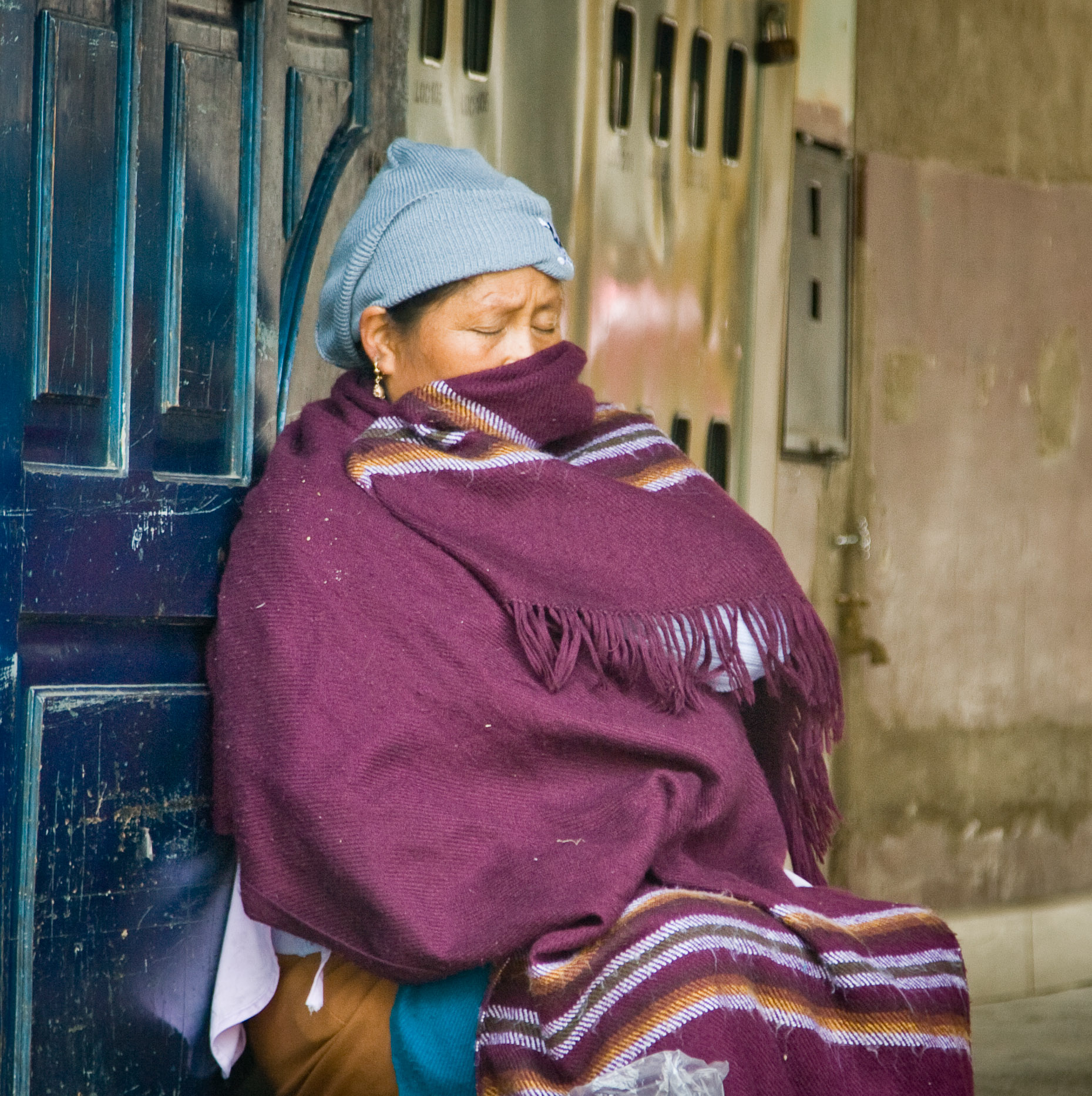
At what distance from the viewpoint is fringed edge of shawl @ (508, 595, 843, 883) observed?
199cm

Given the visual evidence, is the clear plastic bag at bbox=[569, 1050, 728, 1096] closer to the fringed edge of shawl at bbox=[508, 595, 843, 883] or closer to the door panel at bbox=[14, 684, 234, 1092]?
the fringed edge of shawl at bbox=[508, 595, 843, 883]

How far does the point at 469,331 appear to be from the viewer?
7.29 ft

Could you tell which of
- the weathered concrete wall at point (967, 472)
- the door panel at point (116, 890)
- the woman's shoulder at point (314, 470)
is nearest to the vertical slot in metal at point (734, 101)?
the weathered concrete wall at point (967, 472)

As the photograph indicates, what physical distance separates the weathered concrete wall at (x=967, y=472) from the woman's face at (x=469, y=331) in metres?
1.76

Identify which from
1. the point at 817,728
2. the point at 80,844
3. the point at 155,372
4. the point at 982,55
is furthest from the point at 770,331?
the point at 80,844

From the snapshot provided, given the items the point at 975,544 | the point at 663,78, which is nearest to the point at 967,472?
the point at 975,544

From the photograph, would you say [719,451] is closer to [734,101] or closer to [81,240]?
[734,101]

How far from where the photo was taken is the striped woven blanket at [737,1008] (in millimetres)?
1744

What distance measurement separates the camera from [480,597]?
6.61 ft

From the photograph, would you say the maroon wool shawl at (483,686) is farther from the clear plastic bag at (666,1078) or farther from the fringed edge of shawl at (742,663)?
the clear plastic bag at (666,1078)

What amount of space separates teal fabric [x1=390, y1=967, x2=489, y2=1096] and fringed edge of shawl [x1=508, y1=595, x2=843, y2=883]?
43 cm

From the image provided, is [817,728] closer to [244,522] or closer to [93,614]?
[244,522]

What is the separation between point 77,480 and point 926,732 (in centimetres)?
295

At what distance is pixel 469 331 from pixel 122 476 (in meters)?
0.56
